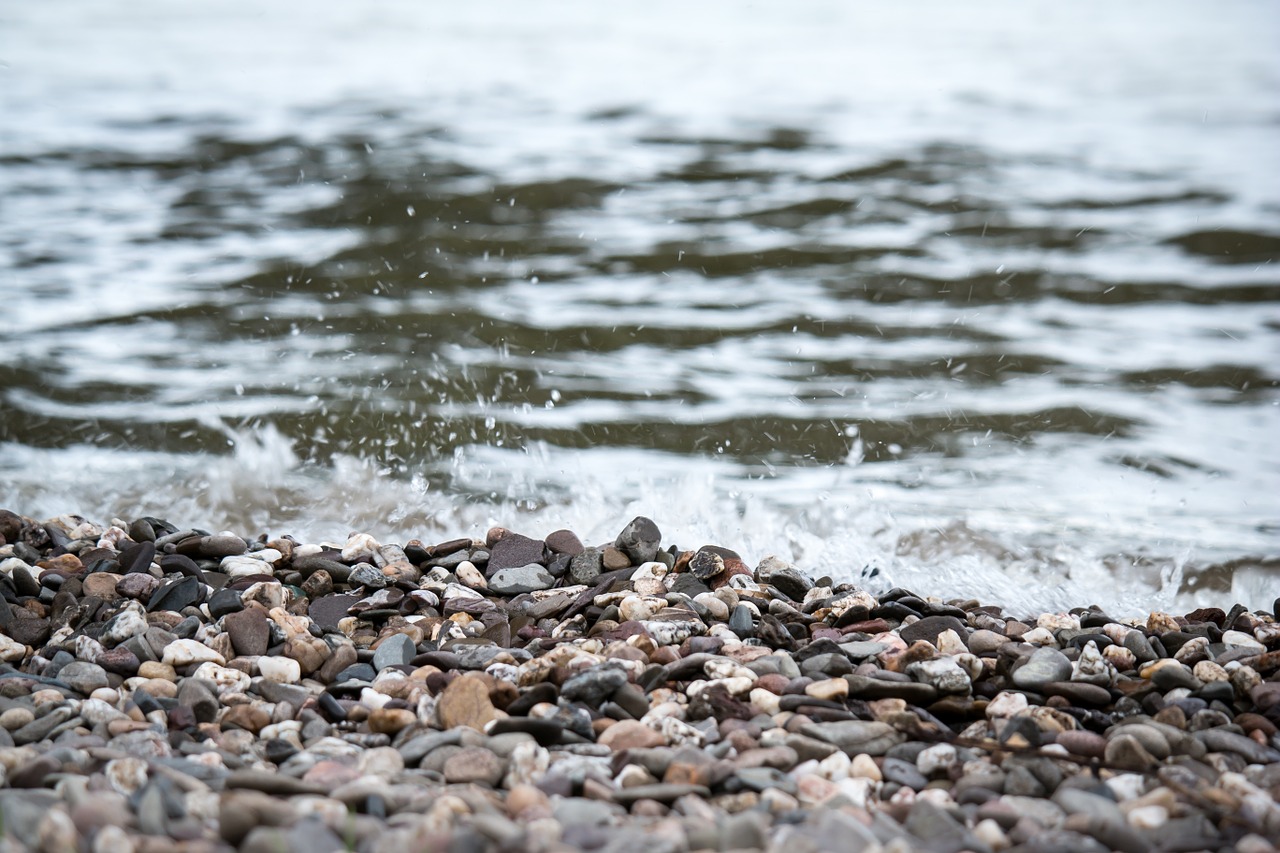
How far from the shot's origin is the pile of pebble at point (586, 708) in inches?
50.2

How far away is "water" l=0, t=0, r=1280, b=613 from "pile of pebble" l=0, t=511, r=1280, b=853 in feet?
1.59

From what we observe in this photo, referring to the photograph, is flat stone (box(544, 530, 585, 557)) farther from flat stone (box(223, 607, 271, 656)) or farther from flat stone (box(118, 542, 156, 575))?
flat stone (box(118, 542, 156, 575))

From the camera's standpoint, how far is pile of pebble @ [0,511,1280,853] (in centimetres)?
128

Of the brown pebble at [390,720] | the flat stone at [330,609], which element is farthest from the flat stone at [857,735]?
the flat stone at [330,609]

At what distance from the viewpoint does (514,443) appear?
3090 mm

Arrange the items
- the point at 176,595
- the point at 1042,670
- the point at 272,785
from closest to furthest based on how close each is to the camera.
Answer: the point at 272,785 < the point at 1042,670 < the point at 176,595

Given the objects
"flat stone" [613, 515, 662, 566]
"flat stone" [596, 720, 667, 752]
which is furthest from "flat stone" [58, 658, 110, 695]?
"flat stone" [613, 515, 662, 566]

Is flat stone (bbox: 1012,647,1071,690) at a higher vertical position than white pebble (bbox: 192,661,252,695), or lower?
lower

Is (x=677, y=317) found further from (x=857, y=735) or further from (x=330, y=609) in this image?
(x=857, y=735)

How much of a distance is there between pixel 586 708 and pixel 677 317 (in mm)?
2610

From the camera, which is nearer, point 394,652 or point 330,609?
point 394,652

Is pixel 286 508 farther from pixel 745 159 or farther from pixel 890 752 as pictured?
pixel 745 159

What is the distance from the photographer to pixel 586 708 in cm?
158

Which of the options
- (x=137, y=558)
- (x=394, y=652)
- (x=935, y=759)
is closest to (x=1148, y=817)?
(x=935, y=759)
